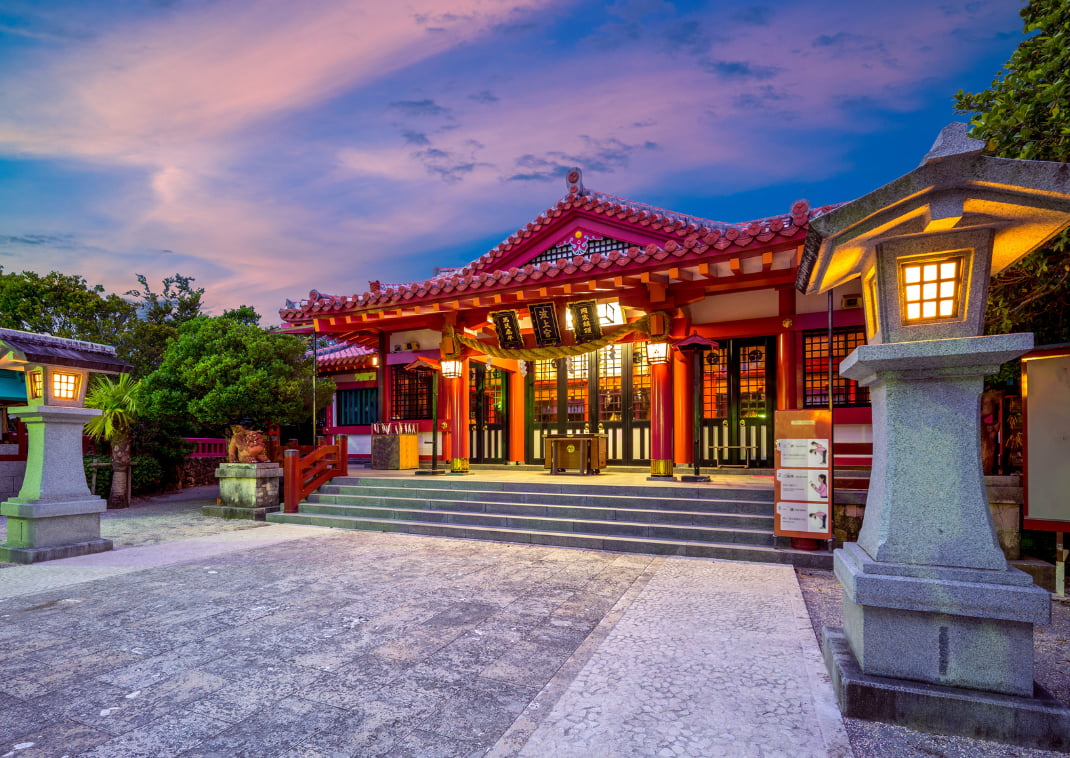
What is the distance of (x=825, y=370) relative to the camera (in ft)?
29.2

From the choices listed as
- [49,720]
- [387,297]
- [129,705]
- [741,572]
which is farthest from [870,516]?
[387,297]

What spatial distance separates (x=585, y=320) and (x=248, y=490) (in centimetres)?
625

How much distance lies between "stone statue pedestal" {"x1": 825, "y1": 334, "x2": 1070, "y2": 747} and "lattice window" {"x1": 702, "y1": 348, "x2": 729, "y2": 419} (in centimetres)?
704

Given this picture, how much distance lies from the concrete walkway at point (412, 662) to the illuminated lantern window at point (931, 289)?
209 cm

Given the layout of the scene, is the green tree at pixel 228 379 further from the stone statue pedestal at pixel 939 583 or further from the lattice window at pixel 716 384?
the stone statue pedestal at pixel 939 583

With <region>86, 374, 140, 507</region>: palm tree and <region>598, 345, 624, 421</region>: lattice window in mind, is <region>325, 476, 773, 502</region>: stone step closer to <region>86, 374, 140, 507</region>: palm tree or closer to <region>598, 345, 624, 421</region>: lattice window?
<region>598, 345, 624, 421</region>: lattice window

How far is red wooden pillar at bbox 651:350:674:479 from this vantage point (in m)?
8.53

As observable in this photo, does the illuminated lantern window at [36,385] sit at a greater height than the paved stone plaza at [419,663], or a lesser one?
greater

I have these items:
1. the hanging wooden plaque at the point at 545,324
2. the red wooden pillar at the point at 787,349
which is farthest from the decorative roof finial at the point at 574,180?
the red wooden pillar at the point at 787,349

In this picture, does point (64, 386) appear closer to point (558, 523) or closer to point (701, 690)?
point (558, 523)

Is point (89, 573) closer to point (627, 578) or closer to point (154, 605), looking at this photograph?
point (154, 605)

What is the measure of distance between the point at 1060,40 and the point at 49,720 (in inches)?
312

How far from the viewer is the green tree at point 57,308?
47.8ft

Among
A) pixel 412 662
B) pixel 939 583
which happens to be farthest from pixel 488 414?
pixel 939 583
